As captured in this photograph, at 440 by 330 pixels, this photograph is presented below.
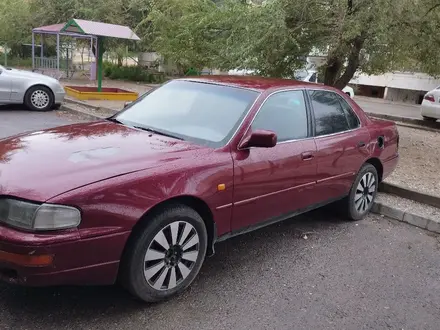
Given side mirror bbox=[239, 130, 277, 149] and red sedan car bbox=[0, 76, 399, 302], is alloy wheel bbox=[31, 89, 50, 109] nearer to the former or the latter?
red sedan car bbox=[0, 76, 399, 302]

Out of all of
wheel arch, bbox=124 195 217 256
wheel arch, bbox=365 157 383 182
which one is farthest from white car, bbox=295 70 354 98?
wheel arch, bbox=124 195 217 256

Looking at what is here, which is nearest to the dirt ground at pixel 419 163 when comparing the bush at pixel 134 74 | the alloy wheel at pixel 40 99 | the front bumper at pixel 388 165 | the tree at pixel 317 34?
the front bumper at pixel 388 165

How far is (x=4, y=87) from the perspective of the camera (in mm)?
10789

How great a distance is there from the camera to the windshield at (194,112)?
380cm

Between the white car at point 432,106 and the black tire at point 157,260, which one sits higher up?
the white car at point 432,106

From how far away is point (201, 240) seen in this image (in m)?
3.43

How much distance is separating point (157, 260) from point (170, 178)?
57 centimetres

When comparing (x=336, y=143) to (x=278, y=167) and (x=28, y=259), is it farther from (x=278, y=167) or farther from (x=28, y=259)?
(x=28, y=259)

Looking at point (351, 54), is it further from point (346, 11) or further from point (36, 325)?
point (36, 325)

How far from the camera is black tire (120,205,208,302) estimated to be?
3.02 meters

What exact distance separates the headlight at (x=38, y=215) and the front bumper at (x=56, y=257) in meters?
0.05

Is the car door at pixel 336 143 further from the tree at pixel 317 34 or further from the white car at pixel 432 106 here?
the white car at pixel 432 106

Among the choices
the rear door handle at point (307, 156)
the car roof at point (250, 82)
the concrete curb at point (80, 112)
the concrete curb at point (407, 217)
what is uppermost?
the car roof at point (250, 82)

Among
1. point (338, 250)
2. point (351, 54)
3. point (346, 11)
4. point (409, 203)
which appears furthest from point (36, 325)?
point (351, 54)
